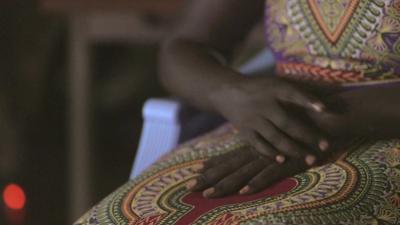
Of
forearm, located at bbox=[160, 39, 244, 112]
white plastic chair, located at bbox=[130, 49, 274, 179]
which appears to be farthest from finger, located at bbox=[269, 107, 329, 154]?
white plastic chair, located at bbox=[130, 49, 274, 179]

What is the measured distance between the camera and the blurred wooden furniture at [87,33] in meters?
1.73

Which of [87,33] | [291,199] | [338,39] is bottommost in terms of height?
[291,199]

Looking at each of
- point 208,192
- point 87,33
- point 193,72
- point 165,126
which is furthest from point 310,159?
point 87,33

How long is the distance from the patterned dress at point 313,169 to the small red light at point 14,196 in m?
1.23

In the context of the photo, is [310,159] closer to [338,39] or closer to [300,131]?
[300,131]

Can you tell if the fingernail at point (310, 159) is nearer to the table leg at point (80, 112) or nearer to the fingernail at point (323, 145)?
the fingernail at point (323, 145)

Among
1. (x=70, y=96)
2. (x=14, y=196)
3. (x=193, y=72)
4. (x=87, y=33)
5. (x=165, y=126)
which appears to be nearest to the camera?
(x=193, y=72)

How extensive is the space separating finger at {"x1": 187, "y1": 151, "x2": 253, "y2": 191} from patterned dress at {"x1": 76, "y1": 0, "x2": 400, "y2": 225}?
1 cm

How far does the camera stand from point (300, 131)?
3.00 feet

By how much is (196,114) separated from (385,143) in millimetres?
378

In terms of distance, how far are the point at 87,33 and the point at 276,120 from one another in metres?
0.98

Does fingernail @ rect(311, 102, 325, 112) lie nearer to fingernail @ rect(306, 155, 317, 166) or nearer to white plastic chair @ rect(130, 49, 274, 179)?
fingernail @ rect(306, 155, 317, 166)

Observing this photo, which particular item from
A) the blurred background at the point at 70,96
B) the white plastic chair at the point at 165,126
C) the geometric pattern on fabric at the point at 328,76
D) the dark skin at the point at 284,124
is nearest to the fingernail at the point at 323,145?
the dark skin at the point at 284,124

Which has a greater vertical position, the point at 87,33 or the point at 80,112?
the point at 87,33
